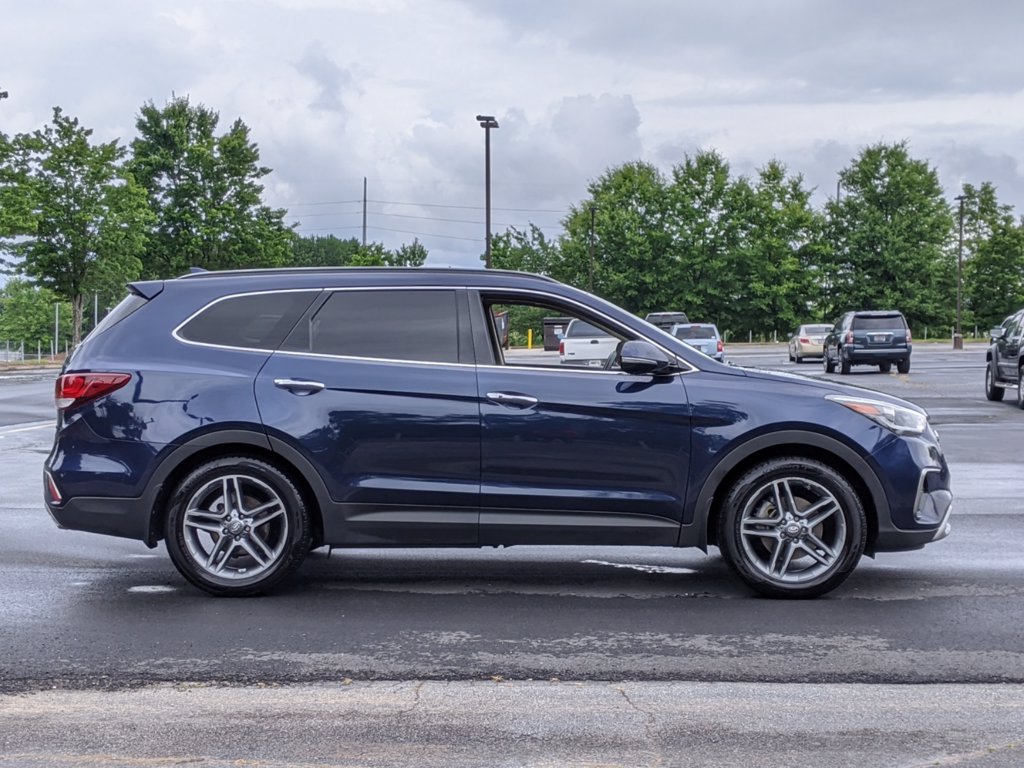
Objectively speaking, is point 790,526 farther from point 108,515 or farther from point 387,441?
point 108,515

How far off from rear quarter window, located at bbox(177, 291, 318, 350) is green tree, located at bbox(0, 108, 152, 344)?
46.9 m

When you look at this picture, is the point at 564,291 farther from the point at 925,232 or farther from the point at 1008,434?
the point at 925,232

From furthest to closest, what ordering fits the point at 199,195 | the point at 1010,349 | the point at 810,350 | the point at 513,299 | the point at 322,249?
the point at 322,249 < the point at 199,195 < the point at 810,350 < the point at 1010,349 < the point at 513,299

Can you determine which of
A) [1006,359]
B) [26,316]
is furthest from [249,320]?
[26,316]

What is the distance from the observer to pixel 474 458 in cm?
639

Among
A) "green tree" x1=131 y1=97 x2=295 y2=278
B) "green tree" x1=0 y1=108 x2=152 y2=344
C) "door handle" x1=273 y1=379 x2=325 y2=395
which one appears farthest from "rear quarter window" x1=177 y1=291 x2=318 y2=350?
"green tree" x1=131 y1=97 x2=295 y2=278

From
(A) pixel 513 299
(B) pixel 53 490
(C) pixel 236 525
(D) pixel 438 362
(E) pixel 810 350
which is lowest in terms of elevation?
(C) pixel 236 525

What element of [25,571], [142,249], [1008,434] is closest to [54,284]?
[142,249]

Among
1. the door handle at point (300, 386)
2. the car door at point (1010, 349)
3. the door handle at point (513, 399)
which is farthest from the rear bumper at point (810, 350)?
the door handle at point (300, 386)

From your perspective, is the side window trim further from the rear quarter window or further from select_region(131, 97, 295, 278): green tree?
select_region(131, 97, 295, 278): green tree

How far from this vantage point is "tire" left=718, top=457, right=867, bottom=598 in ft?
21.0

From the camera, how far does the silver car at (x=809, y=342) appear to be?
1750 inches

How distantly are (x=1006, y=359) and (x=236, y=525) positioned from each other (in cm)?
1769

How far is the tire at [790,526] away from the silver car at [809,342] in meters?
38.8
